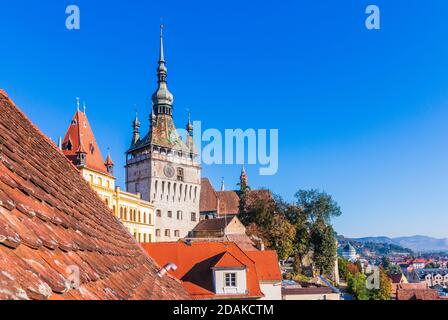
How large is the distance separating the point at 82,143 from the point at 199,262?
102 feet

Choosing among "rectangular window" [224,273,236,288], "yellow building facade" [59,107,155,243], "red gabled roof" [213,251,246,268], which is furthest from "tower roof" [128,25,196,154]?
"rectangular window" [224,273,236,288]

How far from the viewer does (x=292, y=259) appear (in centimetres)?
6781

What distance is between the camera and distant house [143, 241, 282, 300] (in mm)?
24656

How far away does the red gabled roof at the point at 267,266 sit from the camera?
29391mm

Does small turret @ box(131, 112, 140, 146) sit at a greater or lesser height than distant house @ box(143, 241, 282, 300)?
greater

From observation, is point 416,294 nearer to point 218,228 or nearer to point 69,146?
point 218,228

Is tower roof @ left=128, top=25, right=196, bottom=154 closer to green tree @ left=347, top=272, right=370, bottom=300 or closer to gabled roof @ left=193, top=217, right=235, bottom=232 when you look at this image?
gabled roof @ left=193, top=217, right=235, bottom=232

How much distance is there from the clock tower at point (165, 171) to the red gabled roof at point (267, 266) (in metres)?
40.5

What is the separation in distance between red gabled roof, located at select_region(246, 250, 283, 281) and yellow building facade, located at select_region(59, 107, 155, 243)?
23.7 meters

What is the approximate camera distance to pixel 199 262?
26.2 meters

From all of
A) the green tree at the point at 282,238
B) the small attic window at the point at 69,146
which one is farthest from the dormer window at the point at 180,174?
the small attic window at the point at 69,146

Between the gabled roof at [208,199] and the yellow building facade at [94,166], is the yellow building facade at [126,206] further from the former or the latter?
the gabled roof at [208,199]
